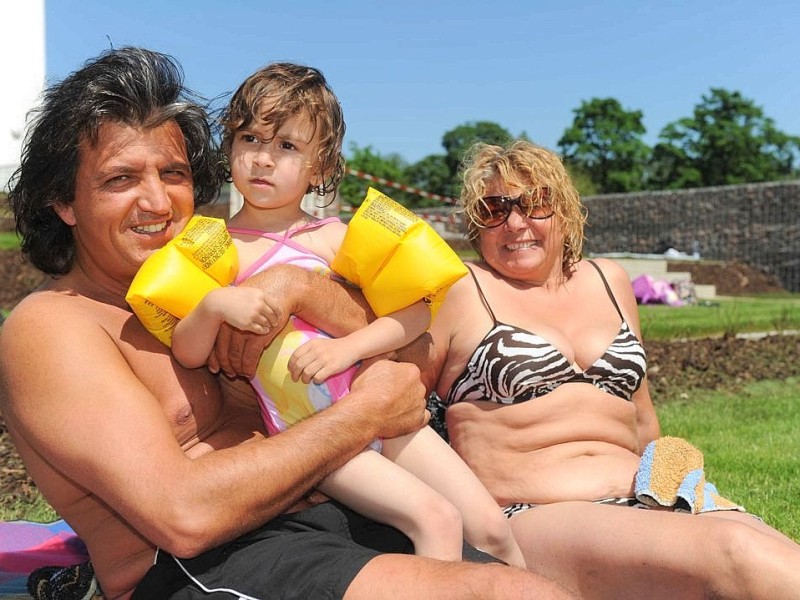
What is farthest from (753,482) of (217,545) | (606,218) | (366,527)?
(606,218)

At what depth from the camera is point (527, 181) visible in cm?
383

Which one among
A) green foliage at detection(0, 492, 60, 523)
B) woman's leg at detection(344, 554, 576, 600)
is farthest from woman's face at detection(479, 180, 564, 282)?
green foliage at detection(0, 492, 60, 523)

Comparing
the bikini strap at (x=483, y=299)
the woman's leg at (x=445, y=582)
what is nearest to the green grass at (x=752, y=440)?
the bikini strap at (x=483, y=299)

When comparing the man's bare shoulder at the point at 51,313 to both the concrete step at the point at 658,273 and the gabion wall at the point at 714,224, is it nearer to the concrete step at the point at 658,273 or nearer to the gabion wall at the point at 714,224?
the concrete step at the point at 658,273

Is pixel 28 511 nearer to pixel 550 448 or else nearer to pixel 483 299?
pixel 483 299

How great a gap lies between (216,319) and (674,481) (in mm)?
1737

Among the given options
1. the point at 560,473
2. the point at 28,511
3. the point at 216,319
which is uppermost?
the point at 216,319

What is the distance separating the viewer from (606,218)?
36906 millimetres

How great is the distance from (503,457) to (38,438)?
1.76m

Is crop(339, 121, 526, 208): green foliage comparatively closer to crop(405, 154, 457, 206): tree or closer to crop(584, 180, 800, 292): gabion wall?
crop(405, 154, 457, 206): tree

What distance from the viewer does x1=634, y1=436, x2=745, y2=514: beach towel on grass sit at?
3.14 metres

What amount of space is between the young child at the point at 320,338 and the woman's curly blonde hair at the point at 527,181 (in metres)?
0.64

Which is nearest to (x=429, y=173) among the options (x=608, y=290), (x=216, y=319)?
(x=608, y=290)

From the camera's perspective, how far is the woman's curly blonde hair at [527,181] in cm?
381
